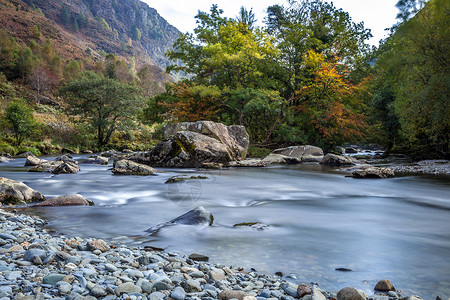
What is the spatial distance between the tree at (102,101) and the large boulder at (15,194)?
22.7 meters

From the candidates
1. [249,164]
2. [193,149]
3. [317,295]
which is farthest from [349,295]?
[249,164]

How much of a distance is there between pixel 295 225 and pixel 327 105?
16.5 metres

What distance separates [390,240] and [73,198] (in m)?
5.46

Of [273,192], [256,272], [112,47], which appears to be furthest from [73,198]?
[112,47]

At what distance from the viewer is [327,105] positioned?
20.0 metres

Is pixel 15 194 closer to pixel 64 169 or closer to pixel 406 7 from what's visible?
pixel 64 169

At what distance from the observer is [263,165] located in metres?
15.4

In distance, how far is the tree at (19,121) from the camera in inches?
800

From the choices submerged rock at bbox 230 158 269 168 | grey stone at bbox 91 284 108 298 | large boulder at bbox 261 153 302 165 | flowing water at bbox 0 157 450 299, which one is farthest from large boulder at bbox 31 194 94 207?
large boulder at bbox 261 153 302 165

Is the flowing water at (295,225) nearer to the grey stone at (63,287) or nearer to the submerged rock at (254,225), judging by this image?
the submerged rock at (254,225)

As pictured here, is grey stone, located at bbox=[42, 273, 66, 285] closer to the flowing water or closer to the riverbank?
the riverbank

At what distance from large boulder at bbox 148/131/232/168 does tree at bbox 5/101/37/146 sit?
12215mm

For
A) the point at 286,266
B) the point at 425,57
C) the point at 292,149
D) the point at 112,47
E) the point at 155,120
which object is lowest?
the point at 286,266

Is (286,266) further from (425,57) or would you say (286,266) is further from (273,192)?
(425,57)
